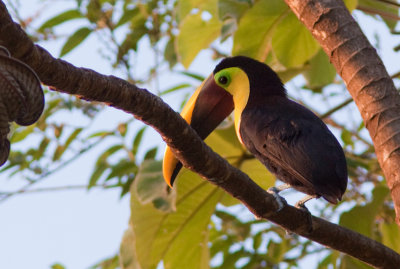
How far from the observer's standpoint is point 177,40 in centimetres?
292

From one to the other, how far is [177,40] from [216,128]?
540 millimetres

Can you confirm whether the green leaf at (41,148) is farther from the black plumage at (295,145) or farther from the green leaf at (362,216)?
the green leaf at (362,216)

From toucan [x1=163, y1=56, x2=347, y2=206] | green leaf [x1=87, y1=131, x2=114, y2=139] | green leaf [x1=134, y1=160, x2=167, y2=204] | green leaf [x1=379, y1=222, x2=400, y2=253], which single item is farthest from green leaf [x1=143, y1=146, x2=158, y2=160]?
green leaf [x1=379, y1=222, x2=400, y2=253]

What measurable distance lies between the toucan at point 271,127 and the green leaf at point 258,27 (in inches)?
4.8

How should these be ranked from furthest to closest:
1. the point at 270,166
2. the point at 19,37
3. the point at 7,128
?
1. the point at 270,166
2. the point at 19,37
3. the point at 7,128

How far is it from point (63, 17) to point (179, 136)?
1.75m

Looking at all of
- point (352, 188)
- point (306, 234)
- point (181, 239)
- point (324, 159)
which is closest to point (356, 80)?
point (324, 159)

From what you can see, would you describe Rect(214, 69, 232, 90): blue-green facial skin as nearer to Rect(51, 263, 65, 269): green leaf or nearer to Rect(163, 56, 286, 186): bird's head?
Rect(163, 56, 286, 186): bird's head

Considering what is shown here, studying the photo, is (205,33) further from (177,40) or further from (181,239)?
(181,239)

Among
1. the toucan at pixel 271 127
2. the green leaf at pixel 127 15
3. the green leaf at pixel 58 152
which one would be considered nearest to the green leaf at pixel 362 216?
the toucan at pixel 271 127

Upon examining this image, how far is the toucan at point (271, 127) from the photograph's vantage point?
2027mm

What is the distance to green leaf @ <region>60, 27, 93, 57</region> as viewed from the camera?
2939 mm

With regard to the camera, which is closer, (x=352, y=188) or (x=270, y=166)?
(x=270, y=166)

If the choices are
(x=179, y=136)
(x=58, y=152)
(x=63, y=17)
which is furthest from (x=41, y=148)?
(x=179, y=136)
